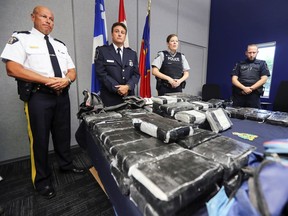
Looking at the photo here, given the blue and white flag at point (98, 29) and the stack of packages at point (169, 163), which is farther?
the blue and white flag at point (98, 29)

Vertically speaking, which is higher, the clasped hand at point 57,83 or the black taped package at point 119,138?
the clasped hand at point 57,83

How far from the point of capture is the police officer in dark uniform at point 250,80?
2215mm

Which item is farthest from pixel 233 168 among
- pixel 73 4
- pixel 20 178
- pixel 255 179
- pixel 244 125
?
pixel 73 4

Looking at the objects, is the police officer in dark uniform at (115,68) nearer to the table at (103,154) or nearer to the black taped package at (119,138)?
the table at (103,154)

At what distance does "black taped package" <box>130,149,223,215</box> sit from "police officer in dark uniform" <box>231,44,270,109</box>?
214 centimetres

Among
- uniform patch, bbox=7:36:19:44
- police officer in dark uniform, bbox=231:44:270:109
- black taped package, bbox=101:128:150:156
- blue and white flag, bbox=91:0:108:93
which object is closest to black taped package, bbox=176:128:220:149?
black taped package, bbox=101:128:150:156

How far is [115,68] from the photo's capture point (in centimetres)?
173

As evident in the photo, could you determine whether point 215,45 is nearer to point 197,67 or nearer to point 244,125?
point 197,67

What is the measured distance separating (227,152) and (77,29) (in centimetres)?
243

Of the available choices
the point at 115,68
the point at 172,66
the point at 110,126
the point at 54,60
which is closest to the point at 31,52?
the point at 54,60

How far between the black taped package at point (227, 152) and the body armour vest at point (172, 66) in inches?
60.1

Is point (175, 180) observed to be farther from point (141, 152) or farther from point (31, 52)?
point (31, 52)

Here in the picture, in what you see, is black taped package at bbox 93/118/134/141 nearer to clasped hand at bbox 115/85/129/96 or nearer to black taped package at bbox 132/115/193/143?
black taped package at bbox 132/115/193/143

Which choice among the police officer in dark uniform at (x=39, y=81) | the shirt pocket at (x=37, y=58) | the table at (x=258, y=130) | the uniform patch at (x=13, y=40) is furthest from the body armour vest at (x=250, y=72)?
the uniform patch at (x=13, y=40)
